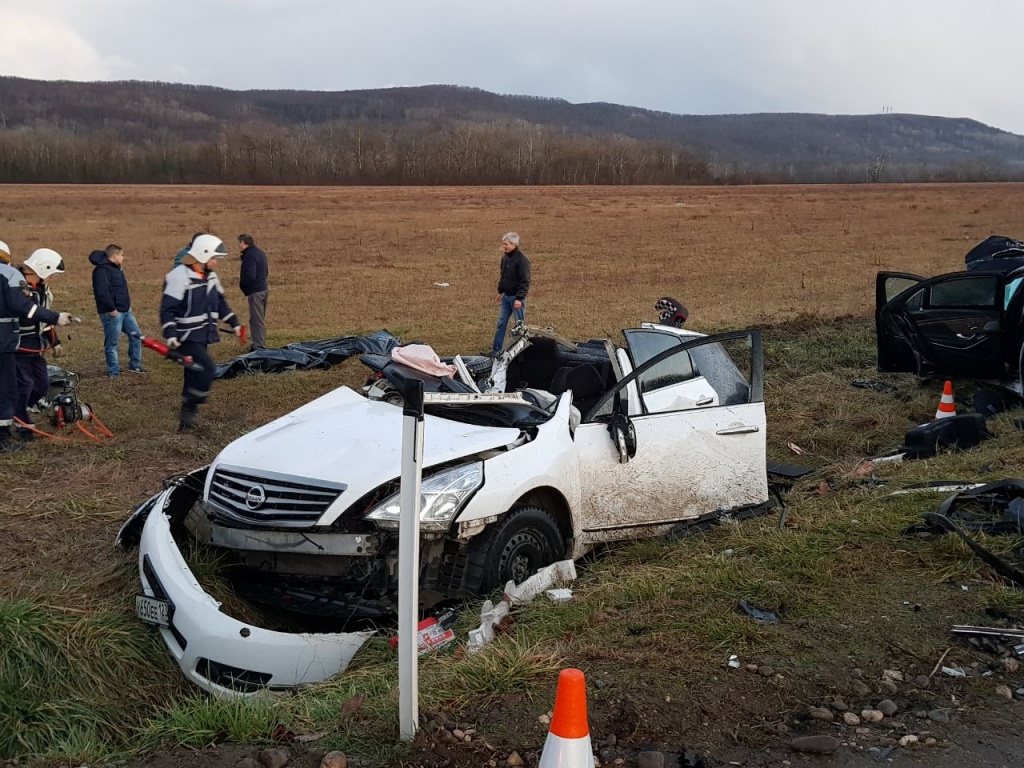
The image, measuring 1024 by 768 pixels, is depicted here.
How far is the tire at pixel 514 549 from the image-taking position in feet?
15.4

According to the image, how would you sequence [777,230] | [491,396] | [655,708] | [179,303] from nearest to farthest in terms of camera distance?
[655,708] → [491,396] → [179,303] → [777,230]

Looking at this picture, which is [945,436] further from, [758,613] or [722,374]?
[758,613]

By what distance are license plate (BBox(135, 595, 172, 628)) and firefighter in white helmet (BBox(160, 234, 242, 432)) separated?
4.88m

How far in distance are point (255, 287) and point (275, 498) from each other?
34.5 feet

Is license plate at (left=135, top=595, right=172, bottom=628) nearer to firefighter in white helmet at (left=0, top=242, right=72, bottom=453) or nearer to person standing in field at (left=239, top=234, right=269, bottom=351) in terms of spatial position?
firefighter in white helmet at (left=0, top=242, right=72, bottom=453)

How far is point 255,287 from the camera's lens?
1459 cm

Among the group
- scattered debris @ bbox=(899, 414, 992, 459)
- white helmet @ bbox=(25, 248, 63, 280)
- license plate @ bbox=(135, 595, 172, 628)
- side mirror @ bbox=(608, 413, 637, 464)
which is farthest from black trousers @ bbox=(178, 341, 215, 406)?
scattered debris @ bbox=(899, 414, 992, 459)

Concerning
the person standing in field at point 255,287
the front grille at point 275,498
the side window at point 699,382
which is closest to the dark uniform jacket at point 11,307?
the front grille at point 275,498

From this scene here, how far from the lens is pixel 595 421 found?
5.68 m

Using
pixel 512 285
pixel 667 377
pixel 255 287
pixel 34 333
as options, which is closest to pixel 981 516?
pixel 667 377

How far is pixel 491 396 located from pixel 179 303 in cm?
515

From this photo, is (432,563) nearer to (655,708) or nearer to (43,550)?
(655,708)

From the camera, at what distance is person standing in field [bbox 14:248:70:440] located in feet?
29.5

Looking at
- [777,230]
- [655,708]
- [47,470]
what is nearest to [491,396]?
[655,708]
